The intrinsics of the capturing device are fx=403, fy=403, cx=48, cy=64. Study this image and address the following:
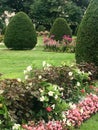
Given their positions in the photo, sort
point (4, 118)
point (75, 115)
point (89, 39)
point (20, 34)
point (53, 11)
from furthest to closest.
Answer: point (53, 11) < point (20, 34) < point (89, 39) < point (75, 115) < point (4, 118)

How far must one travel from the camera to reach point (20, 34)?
2414 centimetres

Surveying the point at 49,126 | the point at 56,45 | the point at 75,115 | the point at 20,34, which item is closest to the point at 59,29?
the point at 56,45

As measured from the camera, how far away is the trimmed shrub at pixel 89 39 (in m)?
11.3

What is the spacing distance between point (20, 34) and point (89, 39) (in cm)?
1312

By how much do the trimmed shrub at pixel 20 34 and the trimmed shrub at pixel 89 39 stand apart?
1259cm

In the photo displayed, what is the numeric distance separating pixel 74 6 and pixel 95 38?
37126 mm

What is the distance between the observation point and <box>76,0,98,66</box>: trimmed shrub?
446 inches

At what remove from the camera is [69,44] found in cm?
2339

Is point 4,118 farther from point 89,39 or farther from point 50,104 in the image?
point 89,39

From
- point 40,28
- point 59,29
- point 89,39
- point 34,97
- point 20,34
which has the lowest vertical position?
point 40,28

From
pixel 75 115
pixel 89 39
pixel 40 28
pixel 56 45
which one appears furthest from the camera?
pixel 40 28

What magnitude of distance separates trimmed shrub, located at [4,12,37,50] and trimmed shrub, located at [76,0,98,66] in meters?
12.6

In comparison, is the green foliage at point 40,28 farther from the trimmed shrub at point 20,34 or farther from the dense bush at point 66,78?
the dense bush at point 66,78

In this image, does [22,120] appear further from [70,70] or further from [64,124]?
[70,70]
